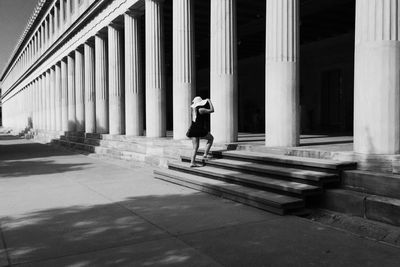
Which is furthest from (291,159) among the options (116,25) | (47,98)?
(47,98)

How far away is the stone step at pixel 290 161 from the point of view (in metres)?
6.88

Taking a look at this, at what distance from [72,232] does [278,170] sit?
3910 millimetres

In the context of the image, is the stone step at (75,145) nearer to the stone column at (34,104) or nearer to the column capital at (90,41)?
the column capital at (90,41)

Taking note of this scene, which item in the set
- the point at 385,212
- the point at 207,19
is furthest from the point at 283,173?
the point at 207,19

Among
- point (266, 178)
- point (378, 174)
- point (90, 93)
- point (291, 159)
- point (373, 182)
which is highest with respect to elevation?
point (90, 93)

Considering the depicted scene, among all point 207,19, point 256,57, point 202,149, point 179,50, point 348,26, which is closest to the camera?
point 202,149

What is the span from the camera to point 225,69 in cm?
1112

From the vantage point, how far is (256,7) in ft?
60.1

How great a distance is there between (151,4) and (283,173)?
9.50 m

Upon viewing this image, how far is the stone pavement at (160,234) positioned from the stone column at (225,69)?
2886mm

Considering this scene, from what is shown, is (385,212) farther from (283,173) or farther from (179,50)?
(179,50)

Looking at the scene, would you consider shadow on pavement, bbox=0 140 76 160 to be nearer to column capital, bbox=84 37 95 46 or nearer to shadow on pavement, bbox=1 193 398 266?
column capital, bbox=84 37 95 46

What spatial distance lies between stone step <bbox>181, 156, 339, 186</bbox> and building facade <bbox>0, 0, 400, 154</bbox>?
2.96 feet

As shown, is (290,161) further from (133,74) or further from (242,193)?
(133,74)
